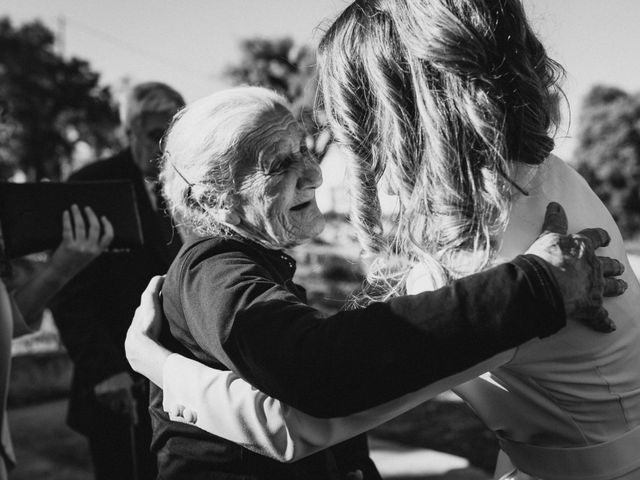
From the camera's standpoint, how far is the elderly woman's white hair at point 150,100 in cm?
338

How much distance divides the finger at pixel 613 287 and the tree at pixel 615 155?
47.8 m

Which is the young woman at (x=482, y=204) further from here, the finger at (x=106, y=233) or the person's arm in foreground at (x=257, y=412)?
the finger at (x=106, y=233)

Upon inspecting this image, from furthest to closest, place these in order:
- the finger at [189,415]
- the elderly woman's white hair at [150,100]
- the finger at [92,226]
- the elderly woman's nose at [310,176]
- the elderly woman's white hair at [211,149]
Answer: the elderly woman's white hair at [150,100] < the finger at [92,226] < the elderly woman's nose at [310,176] < the elderly woman's white hair at [211,149] < the finger at [189,415]

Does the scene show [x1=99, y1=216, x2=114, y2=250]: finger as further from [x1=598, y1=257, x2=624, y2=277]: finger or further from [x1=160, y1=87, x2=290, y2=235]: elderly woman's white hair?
[x1=598, y1=257, x2=624, y2=277]: finger

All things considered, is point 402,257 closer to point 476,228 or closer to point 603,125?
point 476,228

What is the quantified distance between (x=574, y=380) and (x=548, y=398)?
68mm

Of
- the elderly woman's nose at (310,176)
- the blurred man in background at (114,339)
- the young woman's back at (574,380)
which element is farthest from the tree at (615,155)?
the young woman's back at (574,380)

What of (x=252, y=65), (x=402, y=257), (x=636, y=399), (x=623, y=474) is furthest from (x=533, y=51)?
(x=252, y=65)

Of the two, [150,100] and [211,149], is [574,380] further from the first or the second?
[150,100]

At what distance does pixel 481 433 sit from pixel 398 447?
1.68 metres

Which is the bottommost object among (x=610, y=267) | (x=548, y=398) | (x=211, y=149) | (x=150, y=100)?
(x=548, y=398)

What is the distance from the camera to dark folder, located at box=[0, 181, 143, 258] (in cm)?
268

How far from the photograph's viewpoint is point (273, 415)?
118 centimetres

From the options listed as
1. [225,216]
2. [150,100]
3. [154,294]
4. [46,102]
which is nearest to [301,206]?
[225,216]
